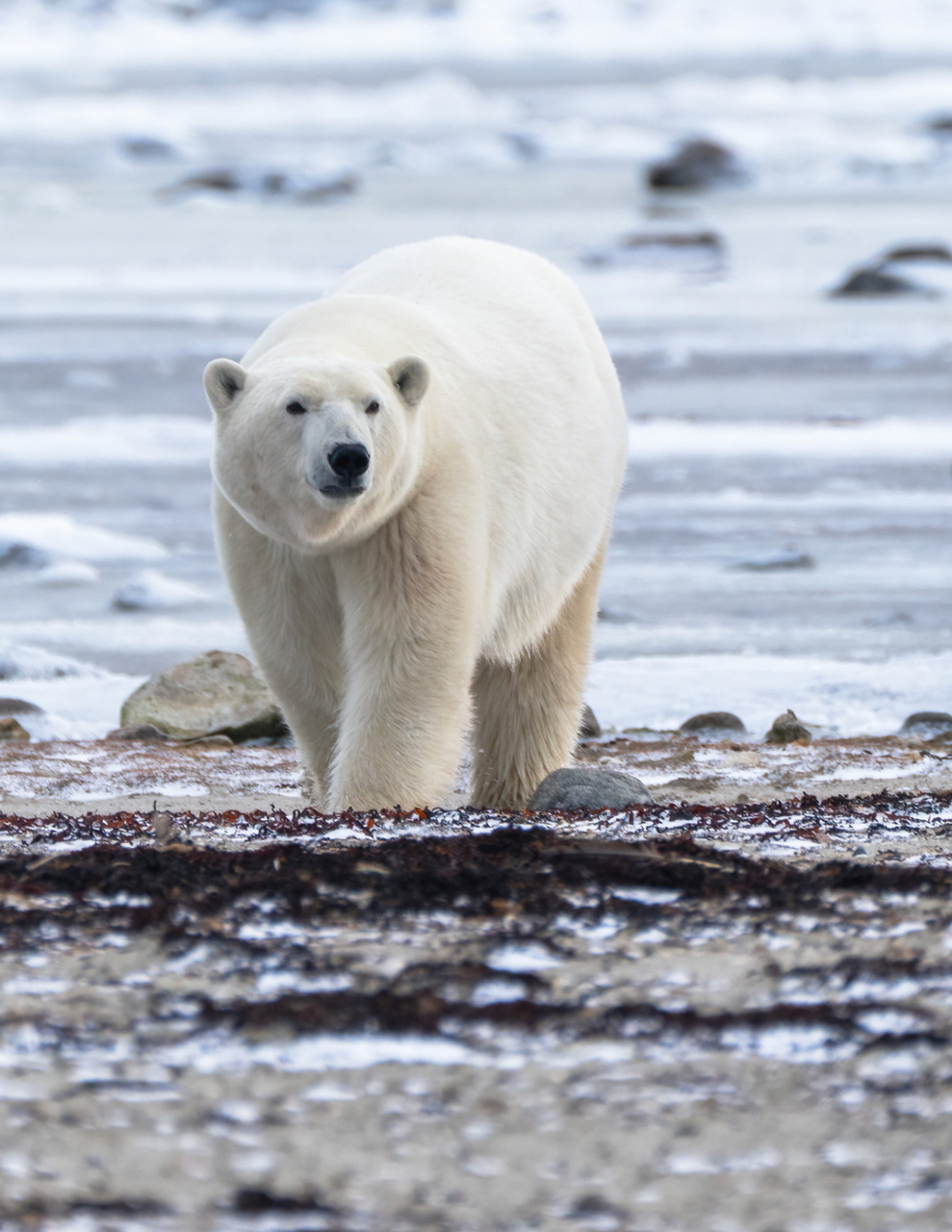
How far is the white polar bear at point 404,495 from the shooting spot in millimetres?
3070

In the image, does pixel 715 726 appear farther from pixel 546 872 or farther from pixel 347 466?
pixel 546 872

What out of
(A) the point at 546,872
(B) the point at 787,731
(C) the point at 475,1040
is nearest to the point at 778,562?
(B) the point at 787,731

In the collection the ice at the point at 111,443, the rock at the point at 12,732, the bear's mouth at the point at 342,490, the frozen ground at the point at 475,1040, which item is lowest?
the frozen ground at the point at 475,1040

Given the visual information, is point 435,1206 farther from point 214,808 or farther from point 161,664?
point 161,664

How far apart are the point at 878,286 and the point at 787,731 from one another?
11477mm

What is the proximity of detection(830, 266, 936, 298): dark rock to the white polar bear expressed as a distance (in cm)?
1163

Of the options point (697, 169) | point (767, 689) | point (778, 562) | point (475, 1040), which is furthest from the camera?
point (697, 169)

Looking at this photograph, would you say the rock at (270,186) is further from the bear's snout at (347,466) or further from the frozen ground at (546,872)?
the bear's snout at (347,466)

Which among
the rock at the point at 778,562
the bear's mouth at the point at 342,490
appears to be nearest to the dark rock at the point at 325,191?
the rock at the point at 778,562

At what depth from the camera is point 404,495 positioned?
3.19 meters

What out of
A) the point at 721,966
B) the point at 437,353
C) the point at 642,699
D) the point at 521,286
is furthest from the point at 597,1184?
the point at 642,699

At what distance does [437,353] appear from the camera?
3.49 metres

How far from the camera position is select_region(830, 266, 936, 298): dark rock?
15125mm

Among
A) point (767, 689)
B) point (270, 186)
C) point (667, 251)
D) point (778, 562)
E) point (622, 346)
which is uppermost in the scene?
point (270, 186)
